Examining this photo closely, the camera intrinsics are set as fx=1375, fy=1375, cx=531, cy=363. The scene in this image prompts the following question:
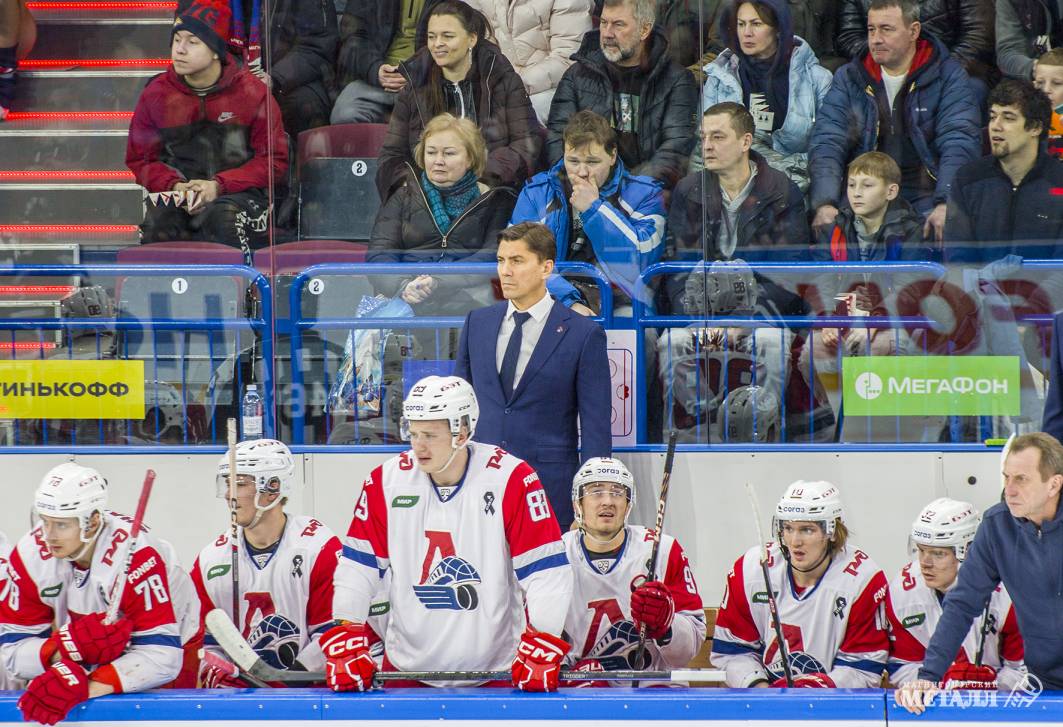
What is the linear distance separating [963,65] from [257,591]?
3318 mm

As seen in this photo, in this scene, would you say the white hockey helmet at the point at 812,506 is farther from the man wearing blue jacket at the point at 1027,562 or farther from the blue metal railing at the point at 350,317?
the blue metal railing at the point at 350,317

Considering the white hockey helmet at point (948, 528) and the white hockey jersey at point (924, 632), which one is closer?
the white hockey jersey at point (924, 632)

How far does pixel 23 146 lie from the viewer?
5.57 m

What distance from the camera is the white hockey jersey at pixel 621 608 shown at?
4.29 metres

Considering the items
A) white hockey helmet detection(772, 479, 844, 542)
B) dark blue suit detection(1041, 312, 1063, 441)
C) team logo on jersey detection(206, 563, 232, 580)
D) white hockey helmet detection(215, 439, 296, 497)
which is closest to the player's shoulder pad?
white hockey helmet detection(215, 439, 296, 497)

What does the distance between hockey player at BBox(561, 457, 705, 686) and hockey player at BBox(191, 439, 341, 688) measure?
785mm

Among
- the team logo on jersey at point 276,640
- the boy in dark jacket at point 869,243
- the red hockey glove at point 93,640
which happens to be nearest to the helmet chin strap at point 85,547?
the red hockey glove at point 93,640

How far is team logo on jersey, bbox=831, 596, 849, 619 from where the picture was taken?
14.1ft

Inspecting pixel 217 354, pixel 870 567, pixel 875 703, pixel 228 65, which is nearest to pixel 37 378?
pixel 217 354

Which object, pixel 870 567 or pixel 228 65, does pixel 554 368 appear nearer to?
pixel 870 567

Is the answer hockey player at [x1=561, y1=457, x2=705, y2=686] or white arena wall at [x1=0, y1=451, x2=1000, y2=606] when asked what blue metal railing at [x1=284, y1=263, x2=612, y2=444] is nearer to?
white arena wall at [x1=0, y1=451, x2=1000, y2=606]

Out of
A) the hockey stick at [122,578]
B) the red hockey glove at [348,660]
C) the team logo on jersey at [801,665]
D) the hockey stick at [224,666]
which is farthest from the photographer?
the team logo on jersey at [801,665]

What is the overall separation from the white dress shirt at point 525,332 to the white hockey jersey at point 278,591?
85 centimetres

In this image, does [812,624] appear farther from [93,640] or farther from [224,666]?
[93,640]
